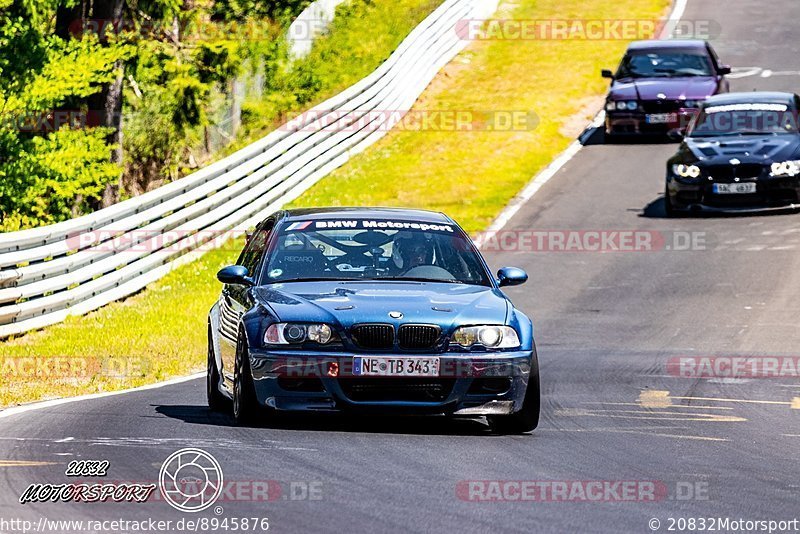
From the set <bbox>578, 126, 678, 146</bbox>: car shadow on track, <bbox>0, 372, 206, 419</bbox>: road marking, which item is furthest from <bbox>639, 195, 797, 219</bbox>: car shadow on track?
<bbox>0, 372, 206, 419</bbox>: road marking

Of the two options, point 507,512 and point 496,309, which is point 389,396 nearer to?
point 496,309

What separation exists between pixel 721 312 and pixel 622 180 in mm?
8404

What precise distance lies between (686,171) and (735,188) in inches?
28.0

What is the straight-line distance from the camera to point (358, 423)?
9.48 m

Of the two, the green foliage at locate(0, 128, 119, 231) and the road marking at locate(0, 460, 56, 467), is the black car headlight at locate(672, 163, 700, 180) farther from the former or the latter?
the road marking at locate(0, 460, 56, 467)

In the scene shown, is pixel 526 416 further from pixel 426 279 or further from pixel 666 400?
pixel 666 400

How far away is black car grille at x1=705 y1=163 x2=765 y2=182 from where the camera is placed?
21172 mm

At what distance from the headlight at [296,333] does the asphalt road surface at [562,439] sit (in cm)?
53

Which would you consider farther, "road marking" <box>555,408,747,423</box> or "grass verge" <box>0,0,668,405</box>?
"grass verge" <box>0,0,668,405</box>

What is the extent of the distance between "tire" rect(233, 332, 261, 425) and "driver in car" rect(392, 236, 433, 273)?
1.34m

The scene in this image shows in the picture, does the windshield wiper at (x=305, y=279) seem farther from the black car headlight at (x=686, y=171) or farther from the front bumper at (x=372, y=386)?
the black car headlight at (x=686, y=171)

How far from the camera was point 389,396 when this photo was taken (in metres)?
8.88

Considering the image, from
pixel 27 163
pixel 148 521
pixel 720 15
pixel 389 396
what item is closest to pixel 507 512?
pixel 148 521

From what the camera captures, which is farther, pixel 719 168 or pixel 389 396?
pixel 719 168
